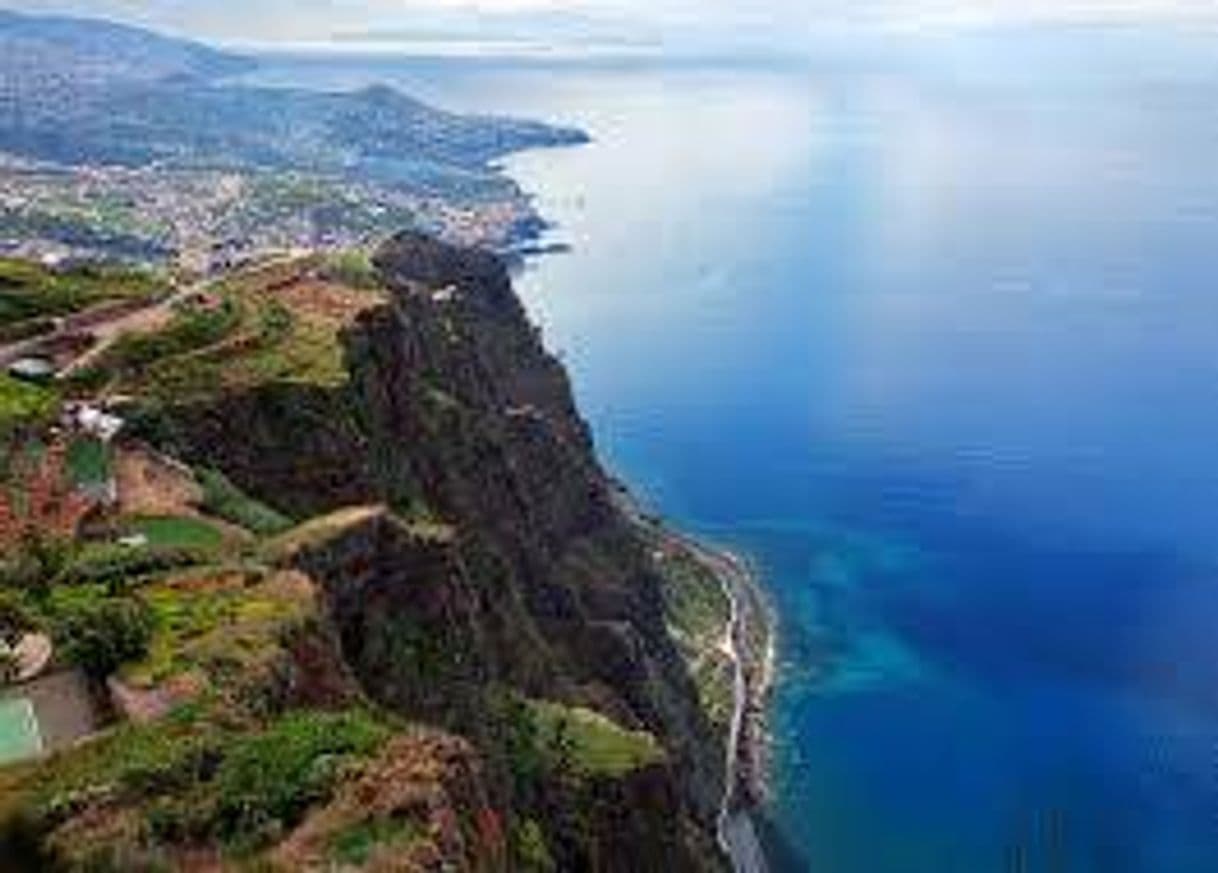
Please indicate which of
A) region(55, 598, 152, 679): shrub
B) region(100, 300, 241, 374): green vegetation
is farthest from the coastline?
region(55, 598, 152, 679): shrub

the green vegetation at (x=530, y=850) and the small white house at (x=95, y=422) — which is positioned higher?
the small white house at (x=95, y=422)

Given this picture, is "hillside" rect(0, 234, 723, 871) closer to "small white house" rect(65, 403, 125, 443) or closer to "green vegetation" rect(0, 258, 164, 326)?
"small white house" rect(65, 403, 125, 443)

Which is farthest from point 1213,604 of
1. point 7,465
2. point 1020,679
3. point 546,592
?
point 7,465

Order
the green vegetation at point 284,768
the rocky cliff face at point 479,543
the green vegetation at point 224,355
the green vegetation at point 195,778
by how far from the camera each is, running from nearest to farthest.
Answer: the green vegetation at point 195,778 < the green vegetation at point 284,768 < the rocky cliff face at point 479,543 < the green vegetation at point 224,355

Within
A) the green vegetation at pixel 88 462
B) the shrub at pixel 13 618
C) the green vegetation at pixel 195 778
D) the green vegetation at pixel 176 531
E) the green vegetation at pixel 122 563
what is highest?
the green vegetation at pixel 195 778

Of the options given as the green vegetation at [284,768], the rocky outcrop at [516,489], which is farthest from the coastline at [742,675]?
the green vegetation at [284,768]

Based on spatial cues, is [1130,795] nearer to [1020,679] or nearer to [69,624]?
[1020,679]

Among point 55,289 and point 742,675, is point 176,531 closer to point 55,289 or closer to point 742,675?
point 55,289

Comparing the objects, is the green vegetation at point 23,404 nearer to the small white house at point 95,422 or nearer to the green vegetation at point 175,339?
the small white house at point 95,422
